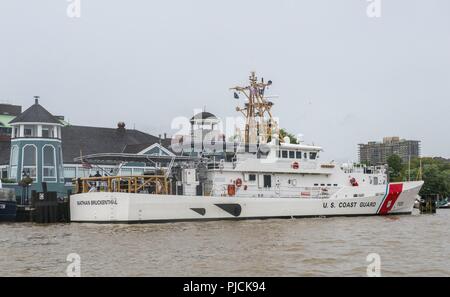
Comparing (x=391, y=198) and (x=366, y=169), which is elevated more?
(x=366, y=169)

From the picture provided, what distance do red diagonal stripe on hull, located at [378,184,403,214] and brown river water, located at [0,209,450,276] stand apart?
10.0 m

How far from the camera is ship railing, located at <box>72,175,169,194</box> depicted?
1323 inches

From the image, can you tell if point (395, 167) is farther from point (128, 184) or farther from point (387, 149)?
point (387, 149)

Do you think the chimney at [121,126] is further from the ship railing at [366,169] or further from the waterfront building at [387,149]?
the waterfront building at [387,149]

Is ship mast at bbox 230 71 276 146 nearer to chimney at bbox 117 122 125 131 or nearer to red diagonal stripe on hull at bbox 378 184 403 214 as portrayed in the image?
red diagonal stripe on hull at bbox 378 184 403 214

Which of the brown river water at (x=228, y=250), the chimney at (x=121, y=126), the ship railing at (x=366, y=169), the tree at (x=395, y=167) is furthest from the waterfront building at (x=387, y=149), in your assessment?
the brown river water at (x=228, y=250)

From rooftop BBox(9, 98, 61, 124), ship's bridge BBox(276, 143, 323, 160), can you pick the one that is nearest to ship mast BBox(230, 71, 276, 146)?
ship's bridge BBox(276, 143, 323, 160)

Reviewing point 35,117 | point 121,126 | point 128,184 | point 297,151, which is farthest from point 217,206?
point 121,126

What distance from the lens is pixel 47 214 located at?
37.5 meters

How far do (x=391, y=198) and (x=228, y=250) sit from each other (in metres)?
23.1

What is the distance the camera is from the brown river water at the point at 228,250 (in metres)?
16.5

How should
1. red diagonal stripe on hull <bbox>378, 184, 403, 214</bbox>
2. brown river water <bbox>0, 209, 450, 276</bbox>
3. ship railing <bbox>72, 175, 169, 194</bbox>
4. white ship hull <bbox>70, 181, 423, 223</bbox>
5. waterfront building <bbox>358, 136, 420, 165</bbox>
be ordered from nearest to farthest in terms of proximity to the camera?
brown river water <bbox>0, 209, 450, 276</bbox>, white ship hull <bbox>70, 181, 423, 223</bbox>, ship railing <bbox>72, 175, 169, 194</bbox>, red diagonal stripe on hull <bbox>378, 184, 403, 214</bbox>, waterfront building <bbox>358, 136, 420, 165</bbox>

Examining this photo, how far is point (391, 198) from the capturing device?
134 ft
